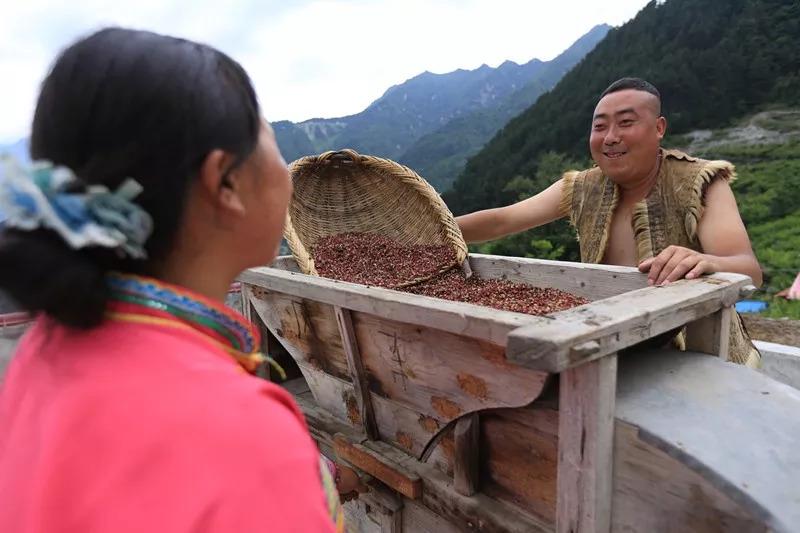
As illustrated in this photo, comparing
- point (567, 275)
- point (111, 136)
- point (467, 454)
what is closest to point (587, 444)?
point (467, 454)

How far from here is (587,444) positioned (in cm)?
124

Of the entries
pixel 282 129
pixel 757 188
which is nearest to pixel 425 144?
pixel 282 129

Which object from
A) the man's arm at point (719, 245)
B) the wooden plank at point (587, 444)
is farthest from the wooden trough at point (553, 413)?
the man's arm at point (719, 245)

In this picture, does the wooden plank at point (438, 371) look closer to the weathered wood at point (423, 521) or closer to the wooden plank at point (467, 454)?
the wooden plank at point (467, 454)

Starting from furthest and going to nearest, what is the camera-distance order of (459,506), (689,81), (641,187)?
1. (689,81)
2. (641,187)
3. (459,506)

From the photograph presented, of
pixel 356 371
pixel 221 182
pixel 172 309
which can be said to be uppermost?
pixel 221 182

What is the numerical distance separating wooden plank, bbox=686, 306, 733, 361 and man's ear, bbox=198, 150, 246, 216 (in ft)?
4.72

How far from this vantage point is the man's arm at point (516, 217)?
9.93ft

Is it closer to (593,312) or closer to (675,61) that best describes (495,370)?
(593,312)

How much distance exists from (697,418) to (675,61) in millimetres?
24781

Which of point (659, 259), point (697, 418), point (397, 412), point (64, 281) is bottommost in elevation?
point (397, 412)

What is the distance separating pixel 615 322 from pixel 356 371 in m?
0.96

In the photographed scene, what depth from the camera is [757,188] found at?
15.3m

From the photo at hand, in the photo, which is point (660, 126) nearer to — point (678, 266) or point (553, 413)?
point (678, 266)
